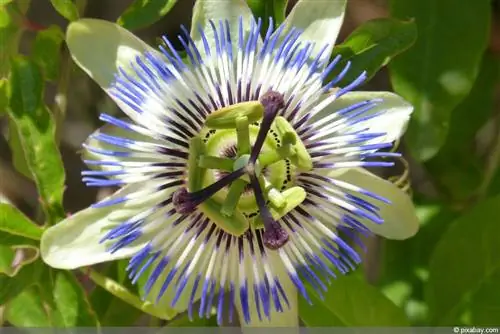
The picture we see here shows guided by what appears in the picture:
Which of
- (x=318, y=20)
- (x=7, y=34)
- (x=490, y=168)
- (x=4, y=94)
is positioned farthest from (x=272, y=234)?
(x=490, y=168)

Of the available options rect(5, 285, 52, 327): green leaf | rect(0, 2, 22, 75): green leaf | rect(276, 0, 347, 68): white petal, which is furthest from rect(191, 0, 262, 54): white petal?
rect(5, 285, 52, 327): green leaf

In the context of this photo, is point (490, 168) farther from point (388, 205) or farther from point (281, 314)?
point (281, 314)

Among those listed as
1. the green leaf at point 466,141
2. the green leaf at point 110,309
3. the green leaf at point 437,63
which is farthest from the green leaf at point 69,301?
the green leaf at point 466,141

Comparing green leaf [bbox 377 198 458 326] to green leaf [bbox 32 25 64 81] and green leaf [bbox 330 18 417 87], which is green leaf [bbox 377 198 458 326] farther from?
green leaf [bbox 32 25 64 81]

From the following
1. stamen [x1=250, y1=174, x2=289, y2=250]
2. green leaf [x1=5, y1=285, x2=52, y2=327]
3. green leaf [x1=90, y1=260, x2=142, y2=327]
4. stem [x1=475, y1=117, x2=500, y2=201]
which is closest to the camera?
stamen [x1=250, y1=174, x2=289, y2=250]

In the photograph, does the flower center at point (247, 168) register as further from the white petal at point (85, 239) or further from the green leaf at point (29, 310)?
the green leaf at point (29, 310)

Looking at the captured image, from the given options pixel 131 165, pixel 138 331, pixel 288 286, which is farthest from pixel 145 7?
pixel 138 331

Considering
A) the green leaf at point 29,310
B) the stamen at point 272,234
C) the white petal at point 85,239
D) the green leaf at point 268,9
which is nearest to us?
the stamen at point 272,234
